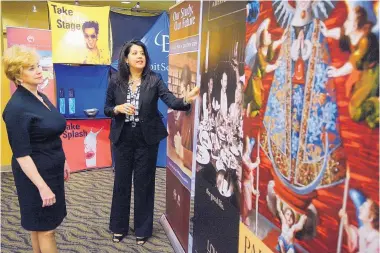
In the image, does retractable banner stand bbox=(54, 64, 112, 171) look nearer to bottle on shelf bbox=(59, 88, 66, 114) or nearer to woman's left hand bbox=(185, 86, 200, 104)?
bottle on shelf bbox=(59, 88, 66, 114)

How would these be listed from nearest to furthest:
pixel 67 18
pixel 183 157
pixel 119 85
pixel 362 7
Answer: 1. pixel 362 7
2. pixel 183 157
3. pixel 119 85
4. pixel 67 18

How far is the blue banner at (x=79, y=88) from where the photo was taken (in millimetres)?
4730

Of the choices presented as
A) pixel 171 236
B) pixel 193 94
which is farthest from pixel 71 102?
pixel 193 94

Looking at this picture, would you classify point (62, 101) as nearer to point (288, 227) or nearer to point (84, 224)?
point (84, 224)

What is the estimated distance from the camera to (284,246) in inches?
50.4

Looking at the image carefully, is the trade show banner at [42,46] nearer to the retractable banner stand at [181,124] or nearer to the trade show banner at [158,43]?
the trade show banner at [158,43]

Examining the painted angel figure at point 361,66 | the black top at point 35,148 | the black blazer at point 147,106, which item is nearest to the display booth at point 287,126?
the painted angel figure at point 361,66

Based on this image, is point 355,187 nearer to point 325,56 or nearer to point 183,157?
point 325,56

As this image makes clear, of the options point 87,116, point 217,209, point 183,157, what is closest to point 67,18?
point 87,116

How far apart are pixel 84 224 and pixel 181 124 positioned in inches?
56.4

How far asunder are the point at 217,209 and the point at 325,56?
1.12 metres

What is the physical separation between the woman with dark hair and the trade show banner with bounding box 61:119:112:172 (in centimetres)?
223

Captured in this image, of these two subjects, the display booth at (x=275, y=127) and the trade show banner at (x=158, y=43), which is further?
the trade show banner at (x=158, y=43)

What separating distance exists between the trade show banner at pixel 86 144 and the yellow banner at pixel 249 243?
360 centimetres
